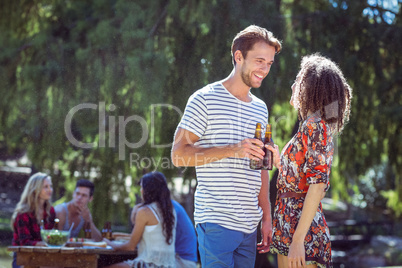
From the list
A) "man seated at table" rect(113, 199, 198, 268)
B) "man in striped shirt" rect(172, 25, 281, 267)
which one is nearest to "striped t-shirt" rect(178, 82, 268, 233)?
"man in striped shirt" rect(172, 25, 281, 267)

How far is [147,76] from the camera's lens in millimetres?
5891

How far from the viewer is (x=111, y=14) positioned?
258 inches

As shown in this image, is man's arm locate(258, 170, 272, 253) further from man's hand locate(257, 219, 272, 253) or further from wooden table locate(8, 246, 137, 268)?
wooden table locate(8, 246, 137, 268)

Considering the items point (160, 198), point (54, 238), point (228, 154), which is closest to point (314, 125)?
point (228, 154)

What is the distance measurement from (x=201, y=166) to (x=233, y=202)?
225mm

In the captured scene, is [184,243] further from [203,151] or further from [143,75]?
[203,151]

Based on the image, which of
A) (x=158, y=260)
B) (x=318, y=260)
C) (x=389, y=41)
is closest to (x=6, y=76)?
(x=158, y=260)

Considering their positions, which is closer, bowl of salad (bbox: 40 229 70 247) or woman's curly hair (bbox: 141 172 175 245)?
bowl of salad (bbox: 40 229 70 247)

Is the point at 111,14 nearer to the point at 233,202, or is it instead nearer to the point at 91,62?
the point at 91,62

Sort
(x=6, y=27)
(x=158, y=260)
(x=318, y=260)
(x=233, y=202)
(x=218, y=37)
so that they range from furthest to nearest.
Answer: (x=6, y=27), (x=218, y=37), (x=158, y=260), (x=233, y=202), (x=318, y=260)

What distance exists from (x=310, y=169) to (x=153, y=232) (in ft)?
8.54

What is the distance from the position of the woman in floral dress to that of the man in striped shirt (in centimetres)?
18

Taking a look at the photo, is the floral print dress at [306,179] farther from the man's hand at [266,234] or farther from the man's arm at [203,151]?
the man's hand at [266,234]

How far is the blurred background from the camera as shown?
6.05 metres
